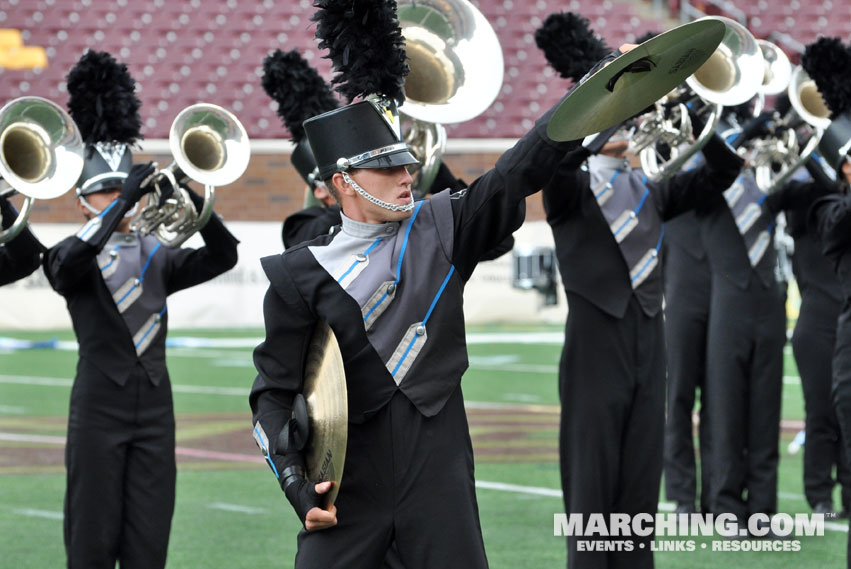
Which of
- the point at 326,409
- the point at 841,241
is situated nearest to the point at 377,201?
the point at 326,409

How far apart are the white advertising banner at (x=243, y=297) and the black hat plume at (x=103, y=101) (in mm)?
10455

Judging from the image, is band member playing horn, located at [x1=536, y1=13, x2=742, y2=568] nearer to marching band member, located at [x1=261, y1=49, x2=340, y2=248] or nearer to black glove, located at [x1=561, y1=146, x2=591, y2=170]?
black glove, located at [x1=561, y1=146, x2=591, y2=170]

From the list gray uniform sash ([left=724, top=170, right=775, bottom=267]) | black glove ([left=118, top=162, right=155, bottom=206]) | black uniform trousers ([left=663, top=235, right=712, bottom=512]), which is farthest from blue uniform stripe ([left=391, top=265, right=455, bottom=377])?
black uniform trousers ([left=663, top=235, right=712, bottom=512])

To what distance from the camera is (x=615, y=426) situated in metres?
4.74

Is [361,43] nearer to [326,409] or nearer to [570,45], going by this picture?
[326,409]

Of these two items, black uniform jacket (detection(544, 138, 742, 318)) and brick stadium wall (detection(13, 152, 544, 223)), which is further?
brick stadium wall (detection(13, 152, 544, 223))

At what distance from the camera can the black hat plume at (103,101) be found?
5273 millimetres

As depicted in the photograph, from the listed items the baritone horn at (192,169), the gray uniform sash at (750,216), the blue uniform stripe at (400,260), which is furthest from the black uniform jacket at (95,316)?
the gray uniform sash at (750,216)

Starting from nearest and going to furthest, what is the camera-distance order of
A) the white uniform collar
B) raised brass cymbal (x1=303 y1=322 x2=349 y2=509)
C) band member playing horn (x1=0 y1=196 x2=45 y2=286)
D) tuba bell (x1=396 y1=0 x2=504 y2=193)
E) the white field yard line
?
raised brass cymbal (x1=303 y1=322 x2=349 y2=509) → the white uniform collar → tuba bell (x1=396 y1=0 x2=504 y2=193) → band member playing horn (x1=0 y1=196 x2=45 y2=286) → the white field yard line

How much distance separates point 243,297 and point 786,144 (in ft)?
34.5

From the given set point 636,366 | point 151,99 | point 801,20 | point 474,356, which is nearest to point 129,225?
point 636,366

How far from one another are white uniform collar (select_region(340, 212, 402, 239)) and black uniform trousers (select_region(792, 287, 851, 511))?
405cm

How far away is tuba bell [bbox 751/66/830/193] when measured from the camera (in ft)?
20.3

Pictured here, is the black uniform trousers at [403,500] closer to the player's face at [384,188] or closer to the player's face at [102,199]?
the player's face at [384,188]
